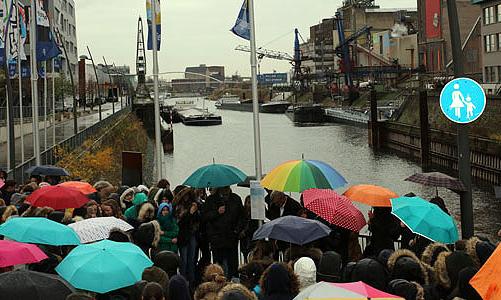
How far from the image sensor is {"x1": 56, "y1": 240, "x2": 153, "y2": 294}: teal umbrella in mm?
6652

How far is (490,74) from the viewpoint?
7100 centimetres

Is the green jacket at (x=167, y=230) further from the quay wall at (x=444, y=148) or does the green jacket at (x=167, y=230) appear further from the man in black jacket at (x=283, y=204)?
the quay wall at (x=444, y=148)

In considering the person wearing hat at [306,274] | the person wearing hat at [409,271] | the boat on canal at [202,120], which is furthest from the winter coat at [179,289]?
the boat on canal at [202,120]

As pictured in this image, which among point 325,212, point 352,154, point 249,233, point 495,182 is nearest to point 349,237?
point 325,212

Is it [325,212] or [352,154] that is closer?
[325,212]

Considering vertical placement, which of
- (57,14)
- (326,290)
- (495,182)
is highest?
(57,14)

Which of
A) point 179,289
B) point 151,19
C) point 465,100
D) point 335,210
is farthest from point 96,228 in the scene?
point 151,19

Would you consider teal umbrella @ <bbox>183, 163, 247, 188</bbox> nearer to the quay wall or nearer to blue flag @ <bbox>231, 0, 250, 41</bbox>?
blue flag @ <bbox>231, 0, 250, 41</bbox>

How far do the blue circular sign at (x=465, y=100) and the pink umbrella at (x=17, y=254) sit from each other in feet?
19.0

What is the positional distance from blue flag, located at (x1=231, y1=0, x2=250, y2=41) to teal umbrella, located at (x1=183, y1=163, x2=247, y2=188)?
4094mm

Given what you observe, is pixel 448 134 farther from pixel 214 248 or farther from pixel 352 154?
pixel 214 248

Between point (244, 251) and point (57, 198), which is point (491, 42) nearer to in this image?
point (244, 251)

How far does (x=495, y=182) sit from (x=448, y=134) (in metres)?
11.3

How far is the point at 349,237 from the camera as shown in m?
10.3
